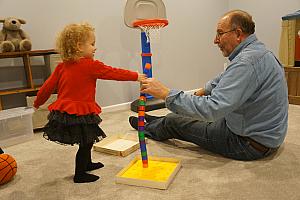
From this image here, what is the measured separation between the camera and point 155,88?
57.9 inches

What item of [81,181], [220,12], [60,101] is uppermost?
[220,12]

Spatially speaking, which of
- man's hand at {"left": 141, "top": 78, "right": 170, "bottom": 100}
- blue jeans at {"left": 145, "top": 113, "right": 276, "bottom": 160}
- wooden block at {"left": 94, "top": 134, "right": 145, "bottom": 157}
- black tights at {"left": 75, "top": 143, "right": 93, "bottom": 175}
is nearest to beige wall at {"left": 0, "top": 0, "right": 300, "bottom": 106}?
wooden block at {"left": 94, "top": 134, "right": 145, "bottom": 157}

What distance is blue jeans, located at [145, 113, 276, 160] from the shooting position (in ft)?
5.65

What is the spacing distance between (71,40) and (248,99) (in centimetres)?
96

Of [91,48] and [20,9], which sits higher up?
[20,9]

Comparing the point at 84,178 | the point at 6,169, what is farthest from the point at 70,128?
the point at 6,169

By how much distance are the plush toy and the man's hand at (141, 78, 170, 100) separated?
140 centimetres

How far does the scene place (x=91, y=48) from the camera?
1525 mm

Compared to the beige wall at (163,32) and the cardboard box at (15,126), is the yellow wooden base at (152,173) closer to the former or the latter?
the cardboard box at (15,126)

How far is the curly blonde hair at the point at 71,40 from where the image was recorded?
1.47 meters

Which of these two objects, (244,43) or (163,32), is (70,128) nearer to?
(244,43)

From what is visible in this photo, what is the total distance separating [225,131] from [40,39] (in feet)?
6.12

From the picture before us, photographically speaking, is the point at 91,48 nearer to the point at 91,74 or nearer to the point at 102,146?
the point at 91,74

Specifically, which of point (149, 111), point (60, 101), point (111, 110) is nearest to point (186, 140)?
point (60, 101)
